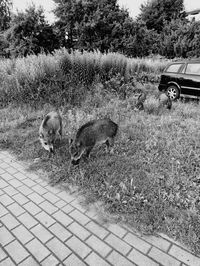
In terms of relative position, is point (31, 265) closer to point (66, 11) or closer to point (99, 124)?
point (99, 124)

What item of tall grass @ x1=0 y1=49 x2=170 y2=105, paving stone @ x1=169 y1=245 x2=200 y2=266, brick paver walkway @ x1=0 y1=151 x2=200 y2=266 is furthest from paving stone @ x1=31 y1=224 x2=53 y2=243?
tall grass @ x1=0 y1=49 x2=170 y2=105

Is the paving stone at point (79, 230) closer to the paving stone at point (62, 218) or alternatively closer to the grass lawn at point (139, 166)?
the paving stone at point (62, 218)

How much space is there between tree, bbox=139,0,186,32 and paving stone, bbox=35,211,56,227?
114 feet

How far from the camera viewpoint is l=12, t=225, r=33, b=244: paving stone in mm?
2357

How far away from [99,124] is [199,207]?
2.35 metres

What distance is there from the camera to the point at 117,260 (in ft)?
6.95

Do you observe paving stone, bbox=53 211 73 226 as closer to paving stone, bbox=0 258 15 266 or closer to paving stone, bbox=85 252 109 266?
paving stone, bbox=85 252 109 266

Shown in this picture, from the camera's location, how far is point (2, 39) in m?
22.6

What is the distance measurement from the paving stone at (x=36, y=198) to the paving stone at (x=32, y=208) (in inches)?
2.8

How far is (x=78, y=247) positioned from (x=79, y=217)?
468 millimetres

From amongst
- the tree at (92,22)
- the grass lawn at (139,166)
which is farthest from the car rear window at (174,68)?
A: the tree at (92,22)

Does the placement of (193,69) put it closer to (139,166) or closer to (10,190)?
(139,166)

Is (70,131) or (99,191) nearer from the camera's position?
(99,191)

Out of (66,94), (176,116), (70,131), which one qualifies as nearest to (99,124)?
(70,131)
